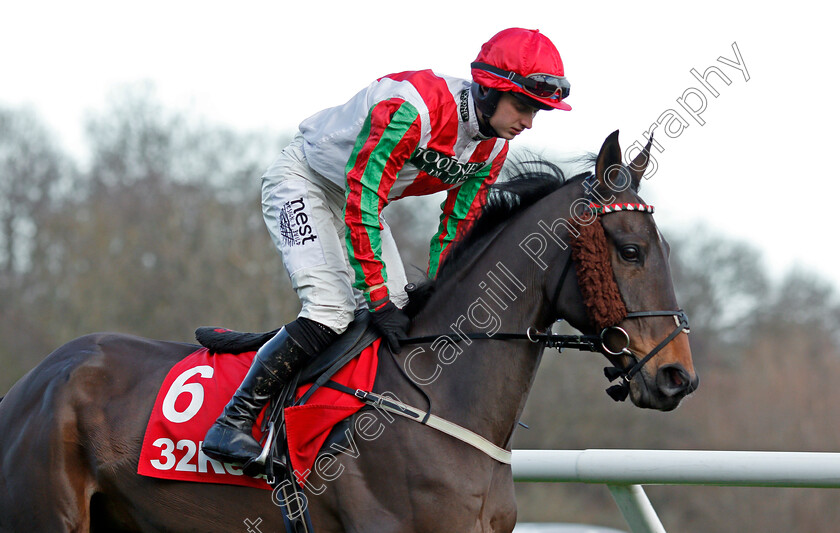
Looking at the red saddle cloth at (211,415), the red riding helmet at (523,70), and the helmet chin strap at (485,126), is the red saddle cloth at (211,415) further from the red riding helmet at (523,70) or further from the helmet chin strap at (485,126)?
the red riding helmet at (523,70)

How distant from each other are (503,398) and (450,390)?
0.20 m

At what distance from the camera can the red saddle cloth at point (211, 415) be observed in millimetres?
3357

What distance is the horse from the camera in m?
3.18

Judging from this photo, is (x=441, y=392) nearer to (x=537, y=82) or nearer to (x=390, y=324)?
(x=390, y=324)

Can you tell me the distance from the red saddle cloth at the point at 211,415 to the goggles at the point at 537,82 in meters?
1.15

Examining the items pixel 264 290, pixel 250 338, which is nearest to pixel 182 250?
pixel 264 290

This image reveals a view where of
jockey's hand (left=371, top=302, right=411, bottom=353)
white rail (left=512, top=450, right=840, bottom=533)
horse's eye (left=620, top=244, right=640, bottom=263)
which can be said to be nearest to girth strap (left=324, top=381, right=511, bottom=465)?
jockey's hand (left=371, top=302, right=411, bottom=353)

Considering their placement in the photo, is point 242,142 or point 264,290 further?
point 242,142

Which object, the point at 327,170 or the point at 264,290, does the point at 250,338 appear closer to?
the point at 327,170

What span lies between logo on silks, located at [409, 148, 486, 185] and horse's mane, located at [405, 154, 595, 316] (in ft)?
0.79

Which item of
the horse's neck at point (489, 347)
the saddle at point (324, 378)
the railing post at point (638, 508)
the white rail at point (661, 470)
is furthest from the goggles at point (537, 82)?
the railing post at point (638, 508)

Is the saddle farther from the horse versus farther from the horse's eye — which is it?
the horse's eye

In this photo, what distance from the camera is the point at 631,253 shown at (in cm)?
321

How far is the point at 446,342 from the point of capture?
11.4 ft
